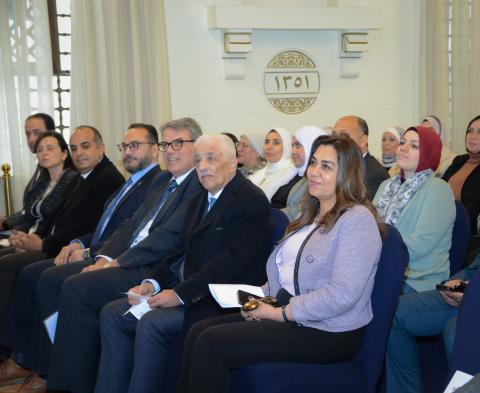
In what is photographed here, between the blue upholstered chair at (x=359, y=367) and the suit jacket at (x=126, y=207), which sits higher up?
the suit jacket at (x=126, y=207)

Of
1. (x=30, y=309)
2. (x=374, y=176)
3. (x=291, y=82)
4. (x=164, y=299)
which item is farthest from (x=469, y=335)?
(x=291, y=82)

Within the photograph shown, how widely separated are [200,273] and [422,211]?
1109mm

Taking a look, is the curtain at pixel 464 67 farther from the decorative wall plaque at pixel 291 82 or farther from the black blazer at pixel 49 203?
the black blazer at pixel 49 203

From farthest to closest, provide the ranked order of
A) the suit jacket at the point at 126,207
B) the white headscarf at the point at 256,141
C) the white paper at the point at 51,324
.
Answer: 1. the white headscarf at the point at 256,141
2. the suit jacket at the point at 126,207
3. the white paper at the point at 51,324

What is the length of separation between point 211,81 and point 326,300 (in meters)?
5.14

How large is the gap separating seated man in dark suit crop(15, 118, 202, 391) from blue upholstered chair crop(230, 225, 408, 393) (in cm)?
126

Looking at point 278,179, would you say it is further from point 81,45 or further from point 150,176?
point 81,45

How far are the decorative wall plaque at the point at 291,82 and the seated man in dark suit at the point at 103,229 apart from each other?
3.28 meters

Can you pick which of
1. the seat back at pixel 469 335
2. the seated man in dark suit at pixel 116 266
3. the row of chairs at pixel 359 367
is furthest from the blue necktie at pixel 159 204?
the seat back at pixel 469 335

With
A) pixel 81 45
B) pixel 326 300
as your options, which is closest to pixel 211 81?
pixel 81 45

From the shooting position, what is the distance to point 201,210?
3.41m

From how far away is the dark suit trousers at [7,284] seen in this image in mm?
4406

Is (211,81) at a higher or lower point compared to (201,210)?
higher

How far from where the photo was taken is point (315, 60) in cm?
760
